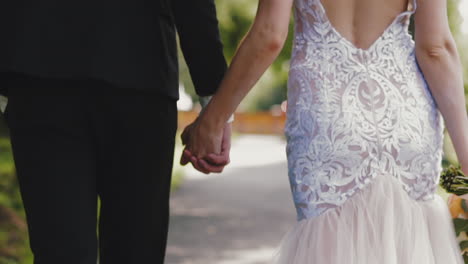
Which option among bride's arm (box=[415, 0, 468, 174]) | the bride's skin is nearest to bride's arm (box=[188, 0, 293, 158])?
the bride's skin

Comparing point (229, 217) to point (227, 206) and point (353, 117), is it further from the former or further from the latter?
point (353, 117)

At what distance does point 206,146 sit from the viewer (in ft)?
9.21

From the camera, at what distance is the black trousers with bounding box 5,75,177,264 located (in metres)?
2.47

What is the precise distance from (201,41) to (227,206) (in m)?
7.99

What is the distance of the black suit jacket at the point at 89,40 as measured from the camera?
2457mm

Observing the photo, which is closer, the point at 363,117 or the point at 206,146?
the point at 363,117

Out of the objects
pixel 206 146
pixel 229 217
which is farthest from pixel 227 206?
pixel 206 146

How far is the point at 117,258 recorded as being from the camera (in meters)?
2.71

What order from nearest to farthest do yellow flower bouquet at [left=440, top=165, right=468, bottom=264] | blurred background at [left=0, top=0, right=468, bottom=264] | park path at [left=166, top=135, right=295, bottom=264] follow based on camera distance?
yellow flower bouquet at [left=440, top=165, right=468, bottom=264] → blurred background at [left=0, top=0, right=468, bottom=264] → park path at [left=166, top=135, right=295, bottom=264]

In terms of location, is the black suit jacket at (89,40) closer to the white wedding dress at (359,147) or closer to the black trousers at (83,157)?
the black trousers at (83,157)

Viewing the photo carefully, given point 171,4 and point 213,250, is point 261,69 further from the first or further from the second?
point 213,250

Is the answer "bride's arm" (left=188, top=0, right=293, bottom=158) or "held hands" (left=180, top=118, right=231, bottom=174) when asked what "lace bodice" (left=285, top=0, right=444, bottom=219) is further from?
"held hands" (left=180, top=118, right=231, bottom=174)

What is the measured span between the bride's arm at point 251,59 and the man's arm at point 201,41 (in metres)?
0.24

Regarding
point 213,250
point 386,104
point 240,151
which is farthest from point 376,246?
point 240,151
